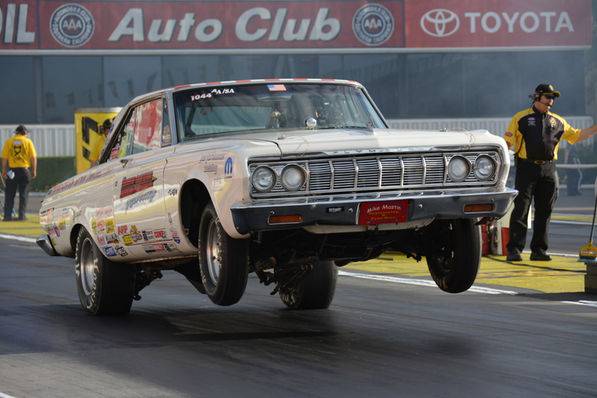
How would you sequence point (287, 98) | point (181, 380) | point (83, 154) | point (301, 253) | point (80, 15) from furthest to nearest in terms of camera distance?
point (80, 15), point (83, 154), point (287, 98), point (301, 253), point (181, 380)

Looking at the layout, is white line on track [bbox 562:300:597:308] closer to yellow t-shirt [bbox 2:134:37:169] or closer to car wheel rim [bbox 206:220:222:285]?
car wheel rim [bbox 206:220:222:285]

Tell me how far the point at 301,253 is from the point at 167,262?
1.51 meters

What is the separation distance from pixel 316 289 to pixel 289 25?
2982cm

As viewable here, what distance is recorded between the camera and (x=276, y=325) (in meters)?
10.8

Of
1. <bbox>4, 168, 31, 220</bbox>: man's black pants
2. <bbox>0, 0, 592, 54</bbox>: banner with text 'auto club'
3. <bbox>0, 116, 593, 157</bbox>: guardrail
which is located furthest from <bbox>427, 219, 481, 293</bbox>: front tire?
<bbox>0, 0, 592, 54</bbox>: banner with text 'auto club'

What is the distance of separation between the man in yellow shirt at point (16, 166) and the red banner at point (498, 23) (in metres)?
16.1

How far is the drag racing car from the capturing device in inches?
365

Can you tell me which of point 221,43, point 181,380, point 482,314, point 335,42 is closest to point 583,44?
point 335,42

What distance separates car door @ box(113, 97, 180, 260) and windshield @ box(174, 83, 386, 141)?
0.73 ft

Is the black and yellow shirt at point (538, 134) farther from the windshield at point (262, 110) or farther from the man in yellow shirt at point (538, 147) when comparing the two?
the windshield at point (262, 110)

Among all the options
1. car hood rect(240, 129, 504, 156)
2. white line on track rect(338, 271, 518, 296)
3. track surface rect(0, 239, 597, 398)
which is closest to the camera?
track surface rect(0, 239, 597, 398)

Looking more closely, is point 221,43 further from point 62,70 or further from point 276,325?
point 276,325

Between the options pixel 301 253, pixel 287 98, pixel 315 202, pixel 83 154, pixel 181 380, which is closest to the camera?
pixel 181 380

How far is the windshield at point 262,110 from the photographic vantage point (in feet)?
34.7
